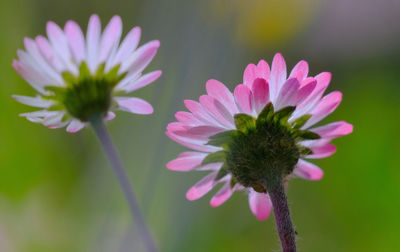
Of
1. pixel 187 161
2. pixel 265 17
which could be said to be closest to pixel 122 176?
pixel 187 161

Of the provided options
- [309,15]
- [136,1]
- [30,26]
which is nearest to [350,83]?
[309,15]

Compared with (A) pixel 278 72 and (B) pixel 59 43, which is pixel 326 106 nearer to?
(A) pixel 278 72

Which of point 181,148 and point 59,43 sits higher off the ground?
point 181,148

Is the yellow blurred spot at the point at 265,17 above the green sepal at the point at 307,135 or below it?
above

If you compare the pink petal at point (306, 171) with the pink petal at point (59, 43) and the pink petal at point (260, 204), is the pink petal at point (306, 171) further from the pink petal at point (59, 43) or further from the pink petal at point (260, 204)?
the pink petal at point (59, 43)

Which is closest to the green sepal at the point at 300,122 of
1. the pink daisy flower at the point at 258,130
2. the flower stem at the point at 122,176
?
the pink daisy flower at the point at 258,130

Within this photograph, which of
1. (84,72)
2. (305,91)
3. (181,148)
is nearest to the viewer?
(305,91)
